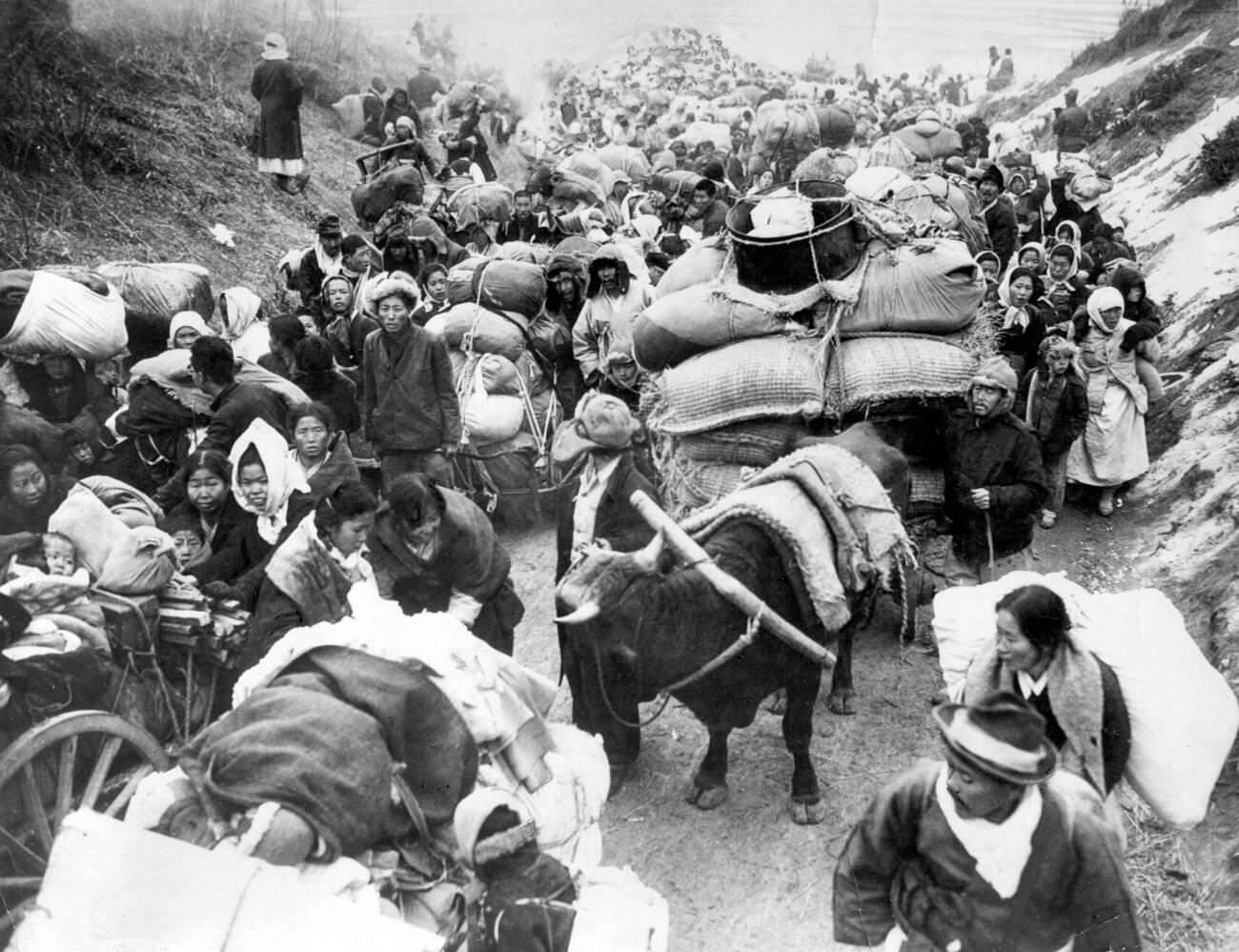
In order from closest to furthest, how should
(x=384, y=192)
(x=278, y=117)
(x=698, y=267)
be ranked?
1. (x=698, y=267)
2. (x=384, y=192)
3. (x=278, y=117)

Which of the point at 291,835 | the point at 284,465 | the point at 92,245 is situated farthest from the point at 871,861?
the point at 92,245

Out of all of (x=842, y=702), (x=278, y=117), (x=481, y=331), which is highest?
(x=278, y=117)

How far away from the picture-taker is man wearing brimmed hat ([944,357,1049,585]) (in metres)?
5.74

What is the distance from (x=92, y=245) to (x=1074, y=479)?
31.8 ft

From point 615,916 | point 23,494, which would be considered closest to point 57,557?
point 23,494

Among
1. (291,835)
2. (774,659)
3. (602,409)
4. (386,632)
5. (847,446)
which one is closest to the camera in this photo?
(291,835)

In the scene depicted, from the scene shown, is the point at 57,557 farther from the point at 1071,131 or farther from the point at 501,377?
the point at 1071,131

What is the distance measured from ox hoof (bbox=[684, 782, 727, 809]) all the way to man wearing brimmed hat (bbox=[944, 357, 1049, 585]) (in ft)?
7.14

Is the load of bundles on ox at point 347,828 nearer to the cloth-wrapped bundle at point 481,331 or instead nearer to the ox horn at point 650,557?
the ox horn at point 650,557

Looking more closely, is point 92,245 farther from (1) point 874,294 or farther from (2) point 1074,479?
(2) point 1074,479

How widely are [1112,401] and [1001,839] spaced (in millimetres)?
6215

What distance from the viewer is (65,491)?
16.0 ft

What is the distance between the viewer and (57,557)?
4.18m

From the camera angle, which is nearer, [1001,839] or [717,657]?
[1001,839]
